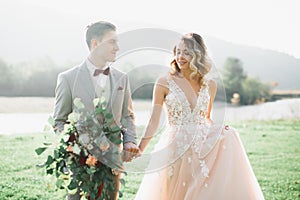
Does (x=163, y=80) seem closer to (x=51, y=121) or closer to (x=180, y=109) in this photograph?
(x=180, y=109)

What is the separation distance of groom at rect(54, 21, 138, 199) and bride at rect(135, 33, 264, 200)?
0.41 meters

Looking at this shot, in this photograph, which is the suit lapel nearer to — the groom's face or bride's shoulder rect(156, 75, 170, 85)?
the groom's face

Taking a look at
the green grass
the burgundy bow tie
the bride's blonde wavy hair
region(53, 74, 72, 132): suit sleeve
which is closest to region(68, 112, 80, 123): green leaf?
region(53, 74, 72, 132): suit sleeve

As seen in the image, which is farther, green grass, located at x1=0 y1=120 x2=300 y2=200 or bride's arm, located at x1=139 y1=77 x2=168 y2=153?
green grass, located at x1=0 y1=120 x2=300 y2=200

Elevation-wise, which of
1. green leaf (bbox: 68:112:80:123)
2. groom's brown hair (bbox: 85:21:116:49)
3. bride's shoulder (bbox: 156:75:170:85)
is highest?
groom's brown hair (bbox: 85:21:116:49)

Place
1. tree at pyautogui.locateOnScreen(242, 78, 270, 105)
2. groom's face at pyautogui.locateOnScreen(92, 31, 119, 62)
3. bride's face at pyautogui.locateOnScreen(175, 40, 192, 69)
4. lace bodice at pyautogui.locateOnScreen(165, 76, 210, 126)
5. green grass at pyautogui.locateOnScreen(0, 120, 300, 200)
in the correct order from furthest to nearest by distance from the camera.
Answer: tree at pyautogui.locateOnScreen(242, 78, 270, 105) < green grass at pyautogui.locateOnScreen(0, 120, 300, 200) < lace bodice at pyautogui.locateOnScreen(165, 76, 210, 126) < bride's face at pyautogui.locateOnScreen(175, 40, 192, 69) < groom's face at pyautogui.locateOnScreen(92, 31, 119, 62)

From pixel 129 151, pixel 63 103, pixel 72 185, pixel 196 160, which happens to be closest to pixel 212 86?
pixel 196 160

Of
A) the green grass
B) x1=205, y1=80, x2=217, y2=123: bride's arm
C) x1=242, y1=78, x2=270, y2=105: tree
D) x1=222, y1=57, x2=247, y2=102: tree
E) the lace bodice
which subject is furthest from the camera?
x1=242, y1=78, x2=270, y2=105: tree

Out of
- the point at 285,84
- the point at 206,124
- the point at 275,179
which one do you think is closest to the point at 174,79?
the point at 206,124

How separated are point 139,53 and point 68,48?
359cm

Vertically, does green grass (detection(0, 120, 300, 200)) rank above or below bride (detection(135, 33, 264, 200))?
below

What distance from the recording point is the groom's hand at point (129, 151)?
222 centimetres

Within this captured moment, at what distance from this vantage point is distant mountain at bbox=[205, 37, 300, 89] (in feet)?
21.2

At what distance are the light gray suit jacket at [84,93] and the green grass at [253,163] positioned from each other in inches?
54.0
